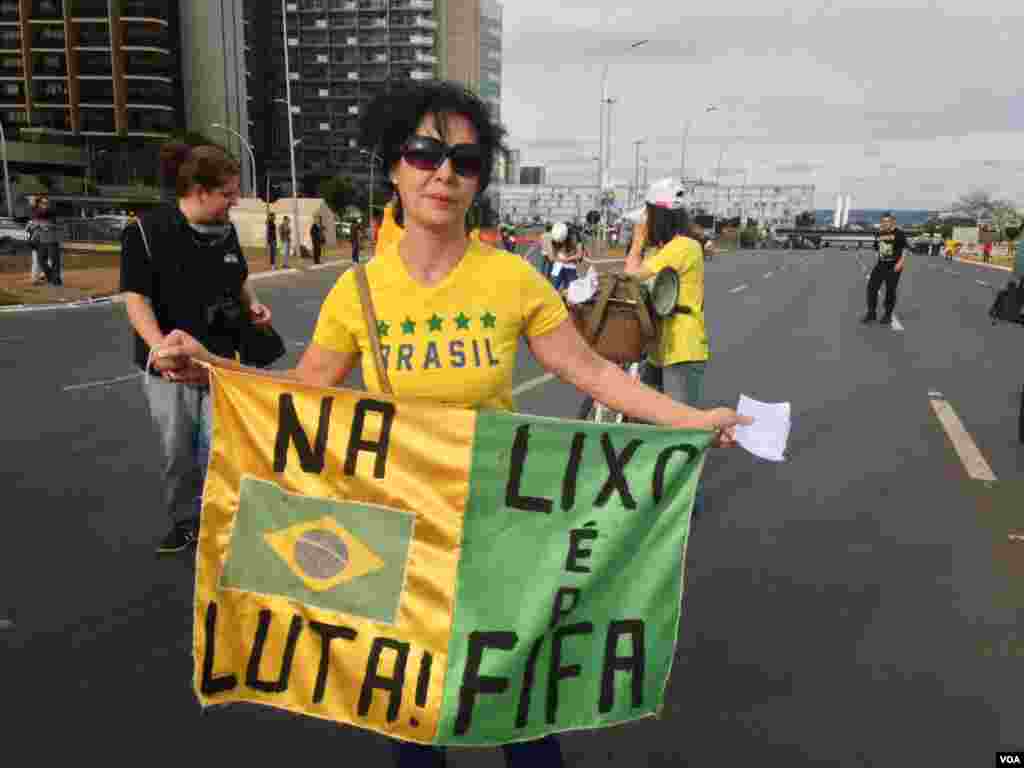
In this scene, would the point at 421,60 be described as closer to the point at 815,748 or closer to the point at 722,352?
the point at 722,352

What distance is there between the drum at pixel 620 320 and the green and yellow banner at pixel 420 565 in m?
2.67

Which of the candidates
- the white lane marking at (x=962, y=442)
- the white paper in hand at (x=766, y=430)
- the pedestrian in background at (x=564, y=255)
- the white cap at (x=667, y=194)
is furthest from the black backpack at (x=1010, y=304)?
the pedestrian in background at (x=564, y=255)

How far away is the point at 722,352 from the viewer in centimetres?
1175

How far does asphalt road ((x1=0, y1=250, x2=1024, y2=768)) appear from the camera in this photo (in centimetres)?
293

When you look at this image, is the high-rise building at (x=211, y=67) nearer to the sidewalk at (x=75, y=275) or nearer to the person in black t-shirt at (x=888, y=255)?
the sidewalk at (x=75, y=275)

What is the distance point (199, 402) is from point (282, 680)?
7.28 feet

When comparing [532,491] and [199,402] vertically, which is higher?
[532,491]

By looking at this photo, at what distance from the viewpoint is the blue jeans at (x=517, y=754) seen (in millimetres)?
2227

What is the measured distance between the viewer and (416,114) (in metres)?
2.25

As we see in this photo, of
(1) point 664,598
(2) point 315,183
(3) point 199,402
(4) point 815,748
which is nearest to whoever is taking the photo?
(1) point 664,598

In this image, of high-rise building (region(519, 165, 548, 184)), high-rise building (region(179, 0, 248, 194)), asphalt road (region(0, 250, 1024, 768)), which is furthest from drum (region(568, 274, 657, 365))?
high-rise building (region(519, 165, 548, 184))

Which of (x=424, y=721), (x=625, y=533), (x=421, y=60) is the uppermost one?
(x=421, y=60)

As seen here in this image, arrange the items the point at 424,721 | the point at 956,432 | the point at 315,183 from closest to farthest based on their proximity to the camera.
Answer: the point at 424,721 → the point at 956,432 → the point at 315,183

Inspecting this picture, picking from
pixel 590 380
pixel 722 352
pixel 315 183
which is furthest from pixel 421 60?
pixel 590 380
